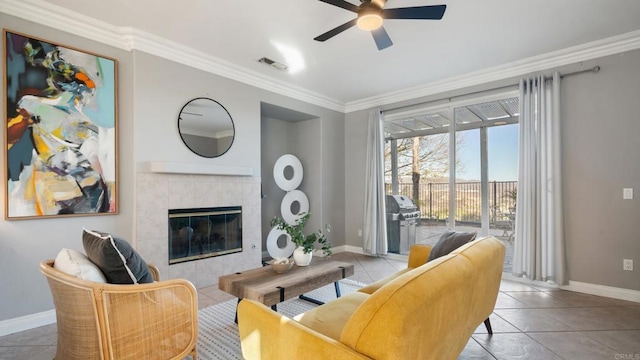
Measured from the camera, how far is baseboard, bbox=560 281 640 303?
120 inches

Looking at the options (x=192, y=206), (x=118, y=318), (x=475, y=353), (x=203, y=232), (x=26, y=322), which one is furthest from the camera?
(x=203, y=232)

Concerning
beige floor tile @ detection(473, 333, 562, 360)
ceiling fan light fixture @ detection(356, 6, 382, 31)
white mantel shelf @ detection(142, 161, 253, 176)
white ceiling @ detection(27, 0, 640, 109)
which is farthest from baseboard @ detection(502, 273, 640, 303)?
white mantel shelf @ detection(142, 161, 253, 176)

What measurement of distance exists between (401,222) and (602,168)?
8.32ft

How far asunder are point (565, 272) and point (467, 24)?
9.39 feet

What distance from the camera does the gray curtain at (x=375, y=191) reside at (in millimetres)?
4891

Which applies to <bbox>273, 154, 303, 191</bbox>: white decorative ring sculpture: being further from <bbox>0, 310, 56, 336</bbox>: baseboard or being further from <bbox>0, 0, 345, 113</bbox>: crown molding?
<bbox>0, 310, 56, 336</bbox>: baseboard

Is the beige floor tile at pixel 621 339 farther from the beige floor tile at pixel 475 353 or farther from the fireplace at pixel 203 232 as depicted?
the fireplace at pixel 203 232

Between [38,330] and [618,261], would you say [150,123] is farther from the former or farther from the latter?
[618,261]

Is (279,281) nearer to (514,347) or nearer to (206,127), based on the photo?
(514,347)

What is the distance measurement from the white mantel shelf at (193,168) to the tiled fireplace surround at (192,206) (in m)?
0.09

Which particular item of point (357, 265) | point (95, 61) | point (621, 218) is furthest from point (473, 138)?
point (95, 61)

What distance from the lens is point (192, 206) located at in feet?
11.1

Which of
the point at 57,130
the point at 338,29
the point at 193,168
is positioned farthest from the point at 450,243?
the point at 57,130

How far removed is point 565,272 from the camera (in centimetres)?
337
